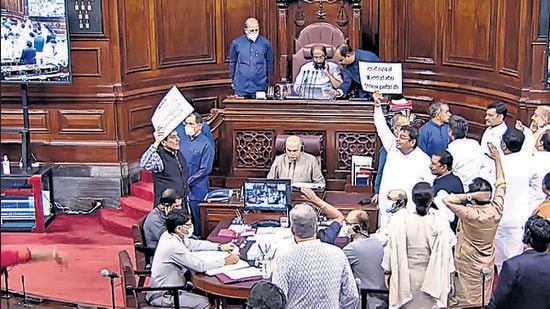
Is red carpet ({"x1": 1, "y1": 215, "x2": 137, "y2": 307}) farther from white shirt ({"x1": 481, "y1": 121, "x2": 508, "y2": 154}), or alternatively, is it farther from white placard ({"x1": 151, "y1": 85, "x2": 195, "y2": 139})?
white shirt ({"x1": 481, "y1": 121, "x2": 508, "y2": 154})

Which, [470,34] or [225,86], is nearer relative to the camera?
[470,34]

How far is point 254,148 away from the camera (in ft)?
27.7

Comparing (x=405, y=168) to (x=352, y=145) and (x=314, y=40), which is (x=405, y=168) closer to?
(x=352, y=145)

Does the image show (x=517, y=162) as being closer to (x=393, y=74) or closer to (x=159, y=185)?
(x=393, y=74)

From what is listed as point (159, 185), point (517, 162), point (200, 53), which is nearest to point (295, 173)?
point (159, 185)

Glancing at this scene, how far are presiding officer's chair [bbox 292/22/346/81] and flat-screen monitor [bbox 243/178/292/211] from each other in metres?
4.08

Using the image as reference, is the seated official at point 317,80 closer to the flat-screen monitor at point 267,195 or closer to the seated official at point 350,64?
the seated official at point 350,64

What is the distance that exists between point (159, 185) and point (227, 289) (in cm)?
201

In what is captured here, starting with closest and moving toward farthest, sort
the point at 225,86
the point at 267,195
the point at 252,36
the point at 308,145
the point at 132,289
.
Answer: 1. the point at 132,289
2. the point at 267,195
3. the point at 308,145
4. the point at 252,36
5. the point at 225,86

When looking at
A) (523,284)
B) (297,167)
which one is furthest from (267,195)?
(523,284)

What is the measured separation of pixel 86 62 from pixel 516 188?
497cm

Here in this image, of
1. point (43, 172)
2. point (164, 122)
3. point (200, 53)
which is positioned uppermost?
point (200, 53)

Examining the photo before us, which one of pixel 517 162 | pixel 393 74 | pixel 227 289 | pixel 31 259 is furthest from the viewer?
pixel 393 74

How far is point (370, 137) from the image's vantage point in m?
8.27
